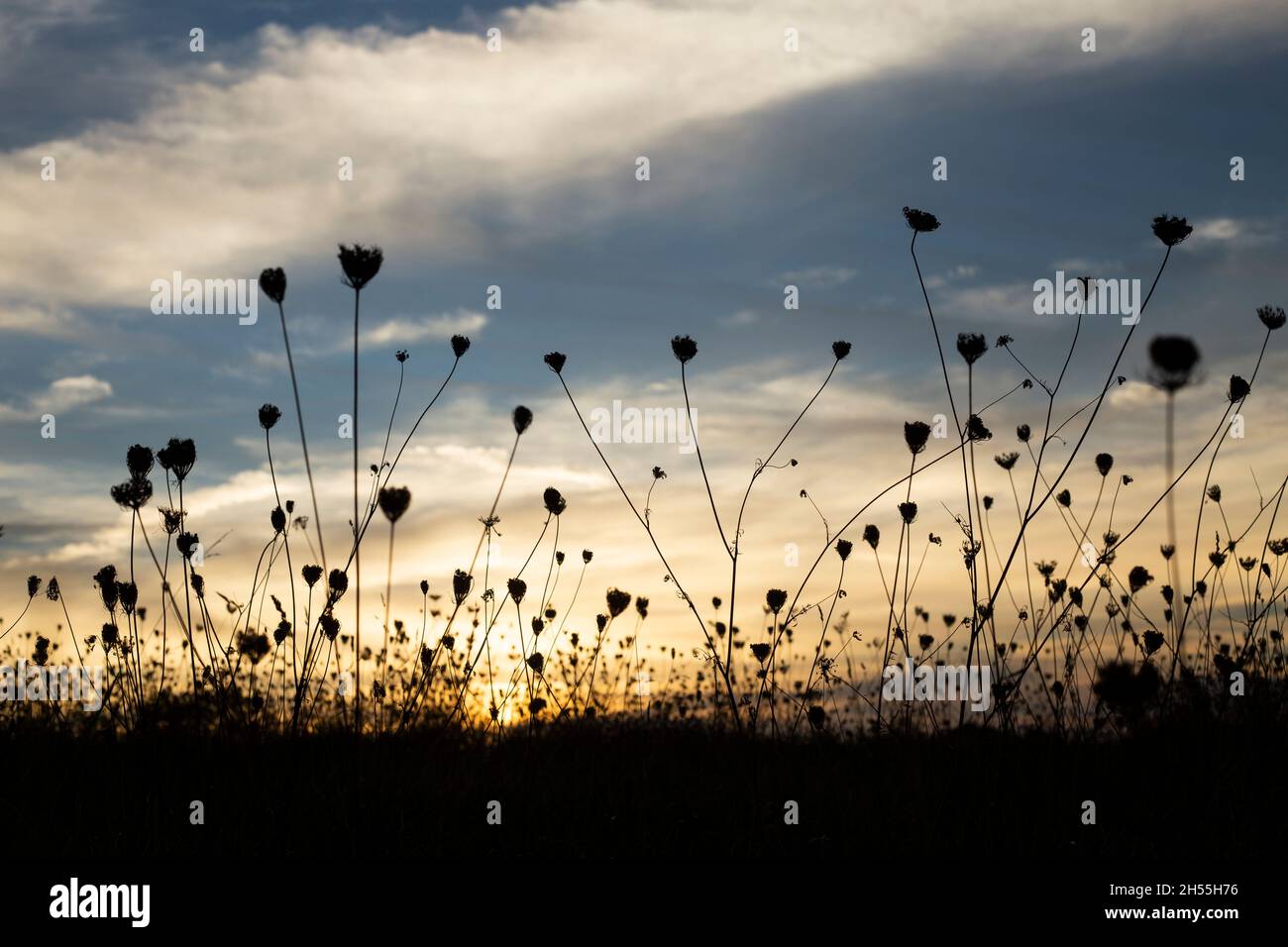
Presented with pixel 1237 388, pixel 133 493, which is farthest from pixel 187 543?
pixel 1237 388

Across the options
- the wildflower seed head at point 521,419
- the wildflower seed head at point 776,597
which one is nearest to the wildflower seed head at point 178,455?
the wildflower seed head at point 521,419

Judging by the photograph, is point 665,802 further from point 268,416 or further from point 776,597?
point 268,416

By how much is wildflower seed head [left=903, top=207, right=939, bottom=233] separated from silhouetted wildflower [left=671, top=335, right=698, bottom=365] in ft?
3.78

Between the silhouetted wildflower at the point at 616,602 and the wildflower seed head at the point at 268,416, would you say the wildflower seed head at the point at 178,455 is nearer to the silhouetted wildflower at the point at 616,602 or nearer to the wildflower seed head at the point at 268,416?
the wildflower seed head at the point at 268,416

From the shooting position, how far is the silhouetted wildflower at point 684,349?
489 cm

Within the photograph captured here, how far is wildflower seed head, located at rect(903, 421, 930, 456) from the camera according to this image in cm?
466

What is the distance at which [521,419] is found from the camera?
4891 mm

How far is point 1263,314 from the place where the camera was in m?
4.49

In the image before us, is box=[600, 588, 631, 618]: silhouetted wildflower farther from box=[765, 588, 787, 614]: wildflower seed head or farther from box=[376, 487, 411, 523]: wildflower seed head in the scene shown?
box=[376, 487, 411, 523]: wildflower seed head

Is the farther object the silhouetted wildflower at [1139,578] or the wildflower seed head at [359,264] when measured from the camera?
the silhouetted wildflower at [1139,578]

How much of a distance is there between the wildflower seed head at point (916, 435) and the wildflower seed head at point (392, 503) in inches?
95.4
